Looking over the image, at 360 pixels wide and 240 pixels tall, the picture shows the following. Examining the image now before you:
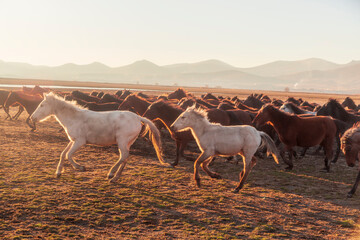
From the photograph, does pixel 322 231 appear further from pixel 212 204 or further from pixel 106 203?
pixel 106 203

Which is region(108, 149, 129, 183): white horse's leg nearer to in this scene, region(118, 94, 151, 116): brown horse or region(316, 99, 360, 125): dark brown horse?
region(118, 94, 151, 116): brown horse

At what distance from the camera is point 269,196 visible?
6961 mm

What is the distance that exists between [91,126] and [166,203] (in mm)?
2667

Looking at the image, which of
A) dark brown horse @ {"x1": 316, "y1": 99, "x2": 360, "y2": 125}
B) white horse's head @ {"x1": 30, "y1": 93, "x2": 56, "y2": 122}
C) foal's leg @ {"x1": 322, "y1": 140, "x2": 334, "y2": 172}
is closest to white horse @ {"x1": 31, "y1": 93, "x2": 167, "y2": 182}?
white horse's head @ {"x1": 30, "y1": 93, "x2": 56, "y2": 122}

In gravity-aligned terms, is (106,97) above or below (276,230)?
above

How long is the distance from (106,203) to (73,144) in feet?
6.51

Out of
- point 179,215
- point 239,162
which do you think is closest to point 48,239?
point 179,215

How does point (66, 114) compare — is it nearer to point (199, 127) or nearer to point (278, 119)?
point (199, 127)

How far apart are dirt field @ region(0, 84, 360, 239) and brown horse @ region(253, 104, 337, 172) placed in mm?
840

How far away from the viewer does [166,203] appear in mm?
6203

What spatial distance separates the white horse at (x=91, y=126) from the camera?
7.32m

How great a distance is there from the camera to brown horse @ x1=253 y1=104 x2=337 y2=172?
9648 mm

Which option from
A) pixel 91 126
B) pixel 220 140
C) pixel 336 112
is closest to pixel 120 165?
pixel 91 126

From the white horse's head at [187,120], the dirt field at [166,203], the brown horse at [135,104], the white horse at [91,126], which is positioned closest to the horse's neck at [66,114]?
the white horse at [91,126]
